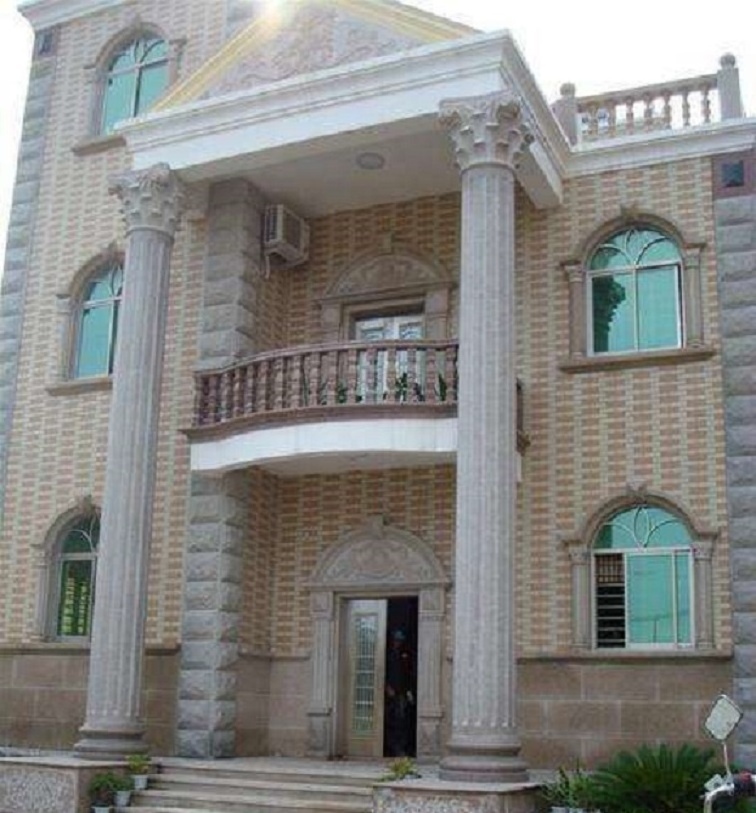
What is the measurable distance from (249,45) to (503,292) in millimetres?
4668

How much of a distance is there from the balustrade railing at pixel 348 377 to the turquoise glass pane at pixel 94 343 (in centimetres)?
281

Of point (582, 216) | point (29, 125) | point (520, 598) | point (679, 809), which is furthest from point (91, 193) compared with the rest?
point (679, 809)

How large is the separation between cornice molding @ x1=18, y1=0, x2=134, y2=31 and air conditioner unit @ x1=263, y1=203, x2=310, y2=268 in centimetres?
467

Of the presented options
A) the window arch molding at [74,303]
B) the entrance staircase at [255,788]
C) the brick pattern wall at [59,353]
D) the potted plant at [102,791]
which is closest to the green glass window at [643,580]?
the entrance staircase at [255,788]

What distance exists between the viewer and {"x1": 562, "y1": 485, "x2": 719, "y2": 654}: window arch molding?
1312 cm

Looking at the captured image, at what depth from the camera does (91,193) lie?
674 inches

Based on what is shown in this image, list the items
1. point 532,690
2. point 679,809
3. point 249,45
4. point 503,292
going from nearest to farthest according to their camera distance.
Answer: point 679,809 → point 503,292 → point 532,690 → point 249,45

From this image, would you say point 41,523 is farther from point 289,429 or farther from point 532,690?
point 532,690

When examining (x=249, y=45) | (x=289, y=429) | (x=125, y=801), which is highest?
(x=249, y=45)

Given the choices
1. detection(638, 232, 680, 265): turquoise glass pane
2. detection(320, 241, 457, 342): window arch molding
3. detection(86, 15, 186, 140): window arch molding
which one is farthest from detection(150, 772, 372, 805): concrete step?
detection(86, 15, 186, 140): window arch molding

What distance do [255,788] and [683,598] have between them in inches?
190

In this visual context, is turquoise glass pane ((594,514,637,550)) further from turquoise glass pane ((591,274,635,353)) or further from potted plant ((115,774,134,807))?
potted plant ((115,774,134,807))

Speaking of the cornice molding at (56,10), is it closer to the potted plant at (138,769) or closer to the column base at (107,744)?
the column base at (107,744)

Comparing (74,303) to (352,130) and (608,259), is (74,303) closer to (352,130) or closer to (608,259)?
(352,130)
